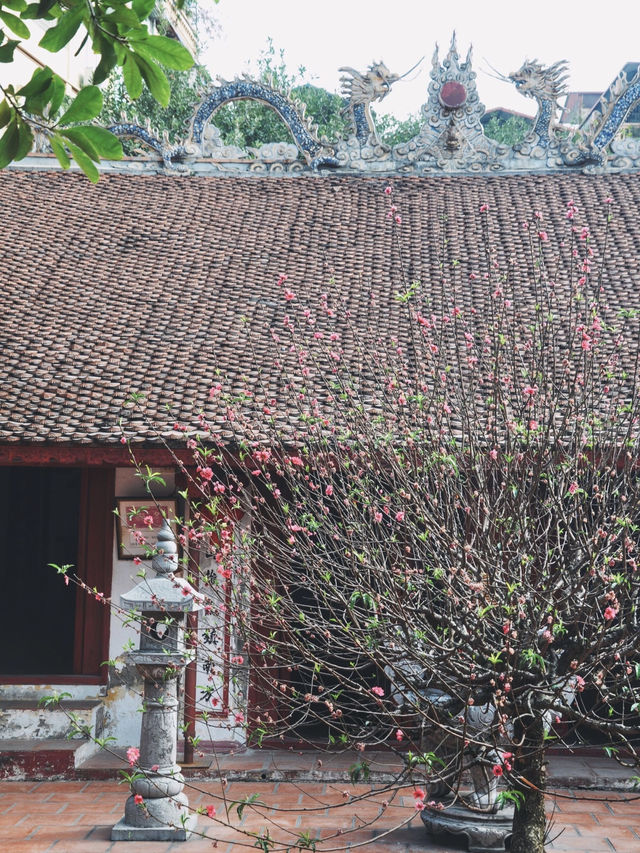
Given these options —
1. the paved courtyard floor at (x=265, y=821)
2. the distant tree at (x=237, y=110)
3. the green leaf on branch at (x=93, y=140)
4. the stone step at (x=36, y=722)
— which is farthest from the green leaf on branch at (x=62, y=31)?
the distant tree at (x=237, y=110)

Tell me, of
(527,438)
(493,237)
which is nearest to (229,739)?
(527,438)

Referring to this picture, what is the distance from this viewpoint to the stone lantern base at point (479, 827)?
4.73 meters

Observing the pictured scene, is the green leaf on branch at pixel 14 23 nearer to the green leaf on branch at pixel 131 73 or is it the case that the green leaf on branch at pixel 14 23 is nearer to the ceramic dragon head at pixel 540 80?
the green leaf on branch at pixel 131 73

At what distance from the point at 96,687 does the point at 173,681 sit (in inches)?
86.6

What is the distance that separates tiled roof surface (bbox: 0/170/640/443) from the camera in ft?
23.3

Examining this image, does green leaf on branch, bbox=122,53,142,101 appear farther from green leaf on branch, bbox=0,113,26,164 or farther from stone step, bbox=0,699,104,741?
stone step, bbox=0,699,104,741

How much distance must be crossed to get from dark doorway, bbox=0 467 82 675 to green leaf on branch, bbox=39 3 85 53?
5.70 meters

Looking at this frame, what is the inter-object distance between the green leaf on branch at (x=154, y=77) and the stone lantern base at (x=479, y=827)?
12.0 feet

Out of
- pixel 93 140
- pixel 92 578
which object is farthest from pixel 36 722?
pixel 93 140

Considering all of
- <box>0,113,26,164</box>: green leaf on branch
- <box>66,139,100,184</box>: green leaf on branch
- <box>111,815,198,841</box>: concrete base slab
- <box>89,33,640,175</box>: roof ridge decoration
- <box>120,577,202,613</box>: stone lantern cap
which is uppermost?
<box>89,33,640,175</box>: roof ridge decoration

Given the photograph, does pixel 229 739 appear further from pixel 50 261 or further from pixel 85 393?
pixel 50 261

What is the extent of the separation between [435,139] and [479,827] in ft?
27.3

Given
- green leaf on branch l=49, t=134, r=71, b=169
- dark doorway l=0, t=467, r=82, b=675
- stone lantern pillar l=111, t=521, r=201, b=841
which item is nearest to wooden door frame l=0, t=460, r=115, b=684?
dark doorway l=0, t=467, r=82, b=675

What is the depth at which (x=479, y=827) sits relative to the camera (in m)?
4.75
